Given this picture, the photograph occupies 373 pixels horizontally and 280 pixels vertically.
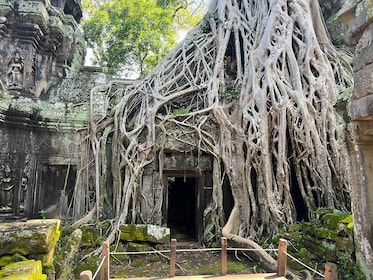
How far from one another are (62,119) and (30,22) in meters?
1.92

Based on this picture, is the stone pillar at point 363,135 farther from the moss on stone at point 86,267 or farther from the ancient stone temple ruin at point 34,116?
the ancient stone temple ruin at point 34,116

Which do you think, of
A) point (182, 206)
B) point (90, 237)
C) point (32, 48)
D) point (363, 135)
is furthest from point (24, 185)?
point (363, 135)

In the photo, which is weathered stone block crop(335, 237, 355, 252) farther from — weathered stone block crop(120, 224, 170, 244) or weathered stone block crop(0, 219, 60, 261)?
weathered stone block crop(0, 219, 60, 261)

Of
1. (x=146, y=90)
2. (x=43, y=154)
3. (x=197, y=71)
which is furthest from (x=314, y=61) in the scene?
(x=43, y=154)

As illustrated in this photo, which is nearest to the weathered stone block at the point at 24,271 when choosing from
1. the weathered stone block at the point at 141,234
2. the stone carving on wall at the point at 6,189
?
the weathered stone block at the point at 141,234

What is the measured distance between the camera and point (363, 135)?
2.17 m

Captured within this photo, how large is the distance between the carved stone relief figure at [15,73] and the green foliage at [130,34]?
123 inches

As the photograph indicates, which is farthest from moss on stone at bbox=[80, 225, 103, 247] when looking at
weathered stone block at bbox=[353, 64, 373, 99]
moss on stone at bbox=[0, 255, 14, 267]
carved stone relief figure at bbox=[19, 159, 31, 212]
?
weathered stone block at bbox=[353, 64, 373, 99]

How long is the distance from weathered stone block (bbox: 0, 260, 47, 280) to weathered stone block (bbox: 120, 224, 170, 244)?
2.58 m

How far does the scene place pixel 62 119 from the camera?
583cm

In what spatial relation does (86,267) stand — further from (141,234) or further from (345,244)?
(345,244)

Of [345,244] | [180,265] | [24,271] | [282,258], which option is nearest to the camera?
[24,271]

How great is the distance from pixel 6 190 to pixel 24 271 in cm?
392

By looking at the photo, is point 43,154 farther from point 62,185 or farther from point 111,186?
point 111,186
